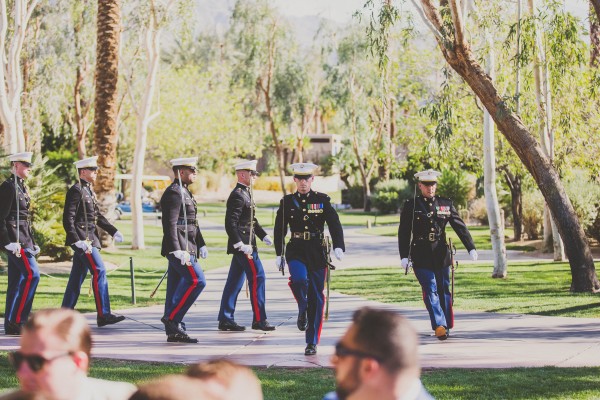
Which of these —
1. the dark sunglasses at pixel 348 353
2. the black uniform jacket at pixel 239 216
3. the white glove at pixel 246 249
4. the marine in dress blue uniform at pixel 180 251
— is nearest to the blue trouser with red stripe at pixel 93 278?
the marine in dress blue uniform at pixel 180 251

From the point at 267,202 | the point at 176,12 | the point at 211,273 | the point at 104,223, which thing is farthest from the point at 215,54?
the point at 104,223

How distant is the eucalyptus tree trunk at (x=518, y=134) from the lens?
49.5ft

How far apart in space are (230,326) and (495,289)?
6.57 metres

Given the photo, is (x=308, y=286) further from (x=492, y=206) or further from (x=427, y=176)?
(x=492, y=206)

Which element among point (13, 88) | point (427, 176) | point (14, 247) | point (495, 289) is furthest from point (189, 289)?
point (13, 88)

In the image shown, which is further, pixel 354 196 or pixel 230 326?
pixel 354 196

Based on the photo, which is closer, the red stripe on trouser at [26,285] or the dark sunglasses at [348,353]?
the dark sunglasses at [348,353]

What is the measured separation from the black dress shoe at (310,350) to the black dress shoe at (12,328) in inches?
147

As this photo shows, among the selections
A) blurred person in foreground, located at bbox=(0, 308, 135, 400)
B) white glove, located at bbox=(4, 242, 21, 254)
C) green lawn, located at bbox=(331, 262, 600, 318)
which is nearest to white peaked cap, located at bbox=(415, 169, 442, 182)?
green lawn, located at bbox=(331, 262, 600, 318)

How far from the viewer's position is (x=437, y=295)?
11.5 metres

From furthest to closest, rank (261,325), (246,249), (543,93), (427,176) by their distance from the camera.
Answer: (543,93) < (261,325) < (246,249) < (427,176)

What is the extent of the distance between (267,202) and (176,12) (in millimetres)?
35310

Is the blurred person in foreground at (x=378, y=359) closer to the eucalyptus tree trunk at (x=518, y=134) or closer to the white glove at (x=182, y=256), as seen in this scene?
the white glove at (x=182, y=256)

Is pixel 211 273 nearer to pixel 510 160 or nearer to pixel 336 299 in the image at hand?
pixel 336 299
